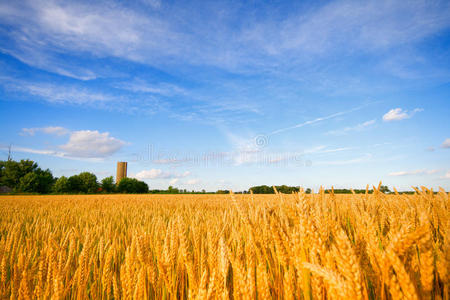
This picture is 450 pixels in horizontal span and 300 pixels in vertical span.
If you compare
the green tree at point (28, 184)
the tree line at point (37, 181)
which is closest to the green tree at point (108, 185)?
the tree line at point (37, 181)

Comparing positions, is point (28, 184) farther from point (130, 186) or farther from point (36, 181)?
point (130, 186)

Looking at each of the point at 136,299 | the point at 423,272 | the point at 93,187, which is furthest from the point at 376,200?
the point at 93,187

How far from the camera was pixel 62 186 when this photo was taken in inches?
2080

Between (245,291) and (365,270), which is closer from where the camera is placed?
(245,291)

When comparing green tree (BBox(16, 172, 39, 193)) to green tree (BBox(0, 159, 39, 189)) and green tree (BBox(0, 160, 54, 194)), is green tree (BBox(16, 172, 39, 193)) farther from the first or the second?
green tree (BBox(0, 159, 39, 189))

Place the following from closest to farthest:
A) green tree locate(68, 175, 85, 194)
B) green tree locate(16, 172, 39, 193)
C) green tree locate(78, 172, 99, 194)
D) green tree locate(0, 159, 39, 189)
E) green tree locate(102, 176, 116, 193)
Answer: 1. green tree locate(16, 172, 39, 193)
2. green tree locate(0, 159, 39, 189)
3. green tree locate(68, 175, 85, 194)
4. green tree locate(78, 172, 99, 194)
5. green tree locate(102, 176, 116, 193)

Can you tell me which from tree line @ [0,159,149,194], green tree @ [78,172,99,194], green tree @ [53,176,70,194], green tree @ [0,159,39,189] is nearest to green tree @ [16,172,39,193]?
tree line @ [0,159,149,194]

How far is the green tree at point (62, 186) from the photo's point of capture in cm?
5247

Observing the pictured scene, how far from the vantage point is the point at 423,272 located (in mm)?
712

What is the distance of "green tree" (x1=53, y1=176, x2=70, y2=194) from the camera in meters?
52.5

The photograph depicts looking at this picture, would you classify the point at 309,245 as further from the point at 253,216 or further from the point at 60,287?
the point at 60,287

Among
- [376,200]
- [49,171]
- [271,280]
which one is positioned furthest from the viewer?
[49,171]

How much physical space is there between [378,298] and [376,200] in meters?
1.78

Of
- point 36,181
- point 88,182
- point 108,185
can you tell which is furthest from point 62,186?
point 108,185
